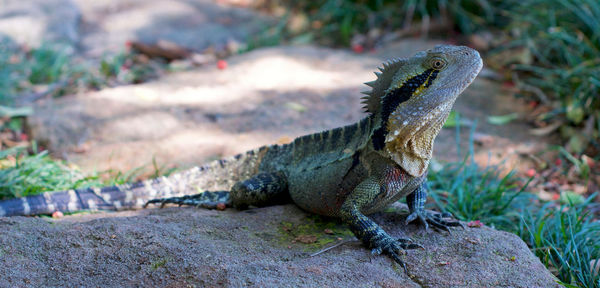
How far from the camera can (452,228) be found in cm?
407

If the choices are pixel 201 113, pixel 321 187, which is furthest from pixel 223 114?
pixel 321 187

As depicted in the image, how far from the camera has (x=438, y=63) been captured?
12.0 ft

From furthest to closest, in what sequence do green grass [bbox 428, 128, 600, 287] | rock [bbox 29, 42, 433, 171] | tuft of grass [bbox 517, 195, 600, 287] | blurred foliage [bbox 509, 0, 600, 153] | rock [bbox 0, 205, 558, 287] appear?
Result: blurred foliage [bbox 509, 0, 600, 153] → rock [bbox 29, 42, 433, 171] → green grass [bbox 428, 128, 600, 287] → tuft of grass [bbox 517, 195, 600, 287] → rock [bbox 0, 205, 558, 287]

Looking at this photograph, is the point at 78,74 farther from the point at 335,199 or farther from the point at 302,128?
the point at 335,199

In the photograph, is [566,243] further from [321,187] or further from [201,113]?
[201,113]

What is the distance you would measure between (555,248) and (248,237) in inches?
98.2

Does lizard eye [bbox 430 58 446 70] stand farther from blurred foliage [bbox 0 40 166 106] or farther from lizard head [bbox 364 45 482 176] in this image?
blurred foliage [bbox 0 40 166 106]

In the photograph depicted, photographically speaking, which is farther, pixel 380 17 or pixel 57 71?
pixel 380 17

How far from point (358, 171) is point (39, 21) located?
31.2 ft

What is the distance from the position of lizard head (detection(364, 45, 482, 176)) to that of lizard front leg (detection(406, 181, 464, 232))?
1.22 feet

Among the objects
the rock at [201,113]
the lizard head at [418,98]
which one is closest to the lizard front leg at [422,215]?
the lizard head at [418,98]

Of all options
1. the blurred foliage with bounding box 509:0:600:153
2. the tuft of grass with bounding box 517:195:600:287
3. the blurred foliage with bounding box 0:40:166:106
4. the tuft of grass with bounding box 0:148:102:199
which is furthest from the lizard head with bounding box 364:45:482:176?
the blurred foliage with bounding box 0:40:166:106

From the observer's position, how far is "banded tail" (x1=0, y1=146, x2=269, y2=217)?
4621 mm

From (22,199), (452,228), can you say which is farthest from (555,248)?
(22,199)
